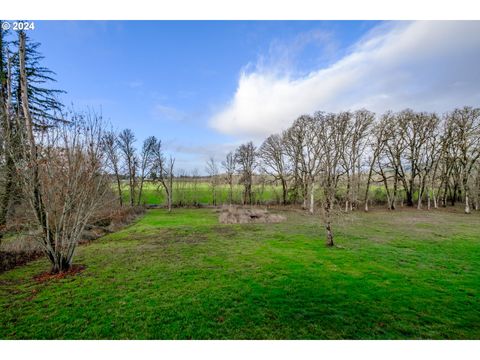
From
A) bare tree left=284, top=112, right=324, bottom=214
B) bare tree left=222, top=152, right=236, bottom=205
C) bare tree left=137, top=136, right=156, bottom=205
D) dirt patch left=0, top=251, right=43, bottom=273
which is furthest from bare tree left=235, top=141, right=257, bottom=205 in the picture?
dirt patch left=0, top=251, right=43, bottom=273

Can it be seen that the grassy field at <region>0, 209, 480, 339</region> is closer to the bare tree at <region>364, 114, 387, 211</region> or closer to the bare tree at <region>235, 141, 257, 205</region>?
the bare tree at <region>364, 114, 387, 211</region>

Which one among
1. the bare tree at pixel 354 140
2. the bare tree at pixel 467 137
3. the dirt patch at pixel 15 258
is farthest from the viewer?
the bare tree at pixel 354 140

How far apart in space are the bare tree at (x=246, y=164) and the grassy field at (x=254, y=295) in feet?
85.4

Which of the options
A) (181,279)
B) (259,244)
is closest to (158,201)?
(259,244)

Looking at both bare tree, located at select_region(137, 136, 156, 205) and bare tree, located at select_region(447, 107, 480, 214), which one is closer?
bare tree, located at select_region(447, 107, 480, 214)

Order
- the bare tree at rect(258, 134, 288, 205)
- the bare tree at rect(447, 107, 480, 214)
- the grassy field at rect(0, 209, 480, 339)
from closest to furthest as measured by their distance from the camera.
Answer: the grassy field at rect(0, 209, 480, 339), the bare tree at rect(447, 107, 480, 214), the bare tree at rect(258, 134, 288, 205)

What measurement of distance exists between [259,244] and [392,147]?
90.4ft

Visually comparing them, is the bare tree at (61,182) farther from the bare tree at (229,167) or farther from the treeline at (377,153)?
the bare tree at (229,167)

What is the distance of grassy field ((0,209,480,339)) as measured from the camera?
13.7ft

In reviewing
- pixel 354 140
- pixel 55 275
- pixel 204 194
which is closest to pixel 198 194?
pixel 204 194

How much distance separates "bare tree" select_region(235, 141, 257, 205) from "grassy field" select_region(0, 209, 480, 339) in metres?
26.0

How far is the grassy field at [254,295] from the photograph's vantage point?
4188 millimetres

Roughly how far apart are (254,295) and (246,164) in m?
32.4

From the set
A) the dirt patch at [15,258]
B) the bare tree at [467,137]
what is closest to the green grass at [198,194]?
the bare tree at [467,137]
